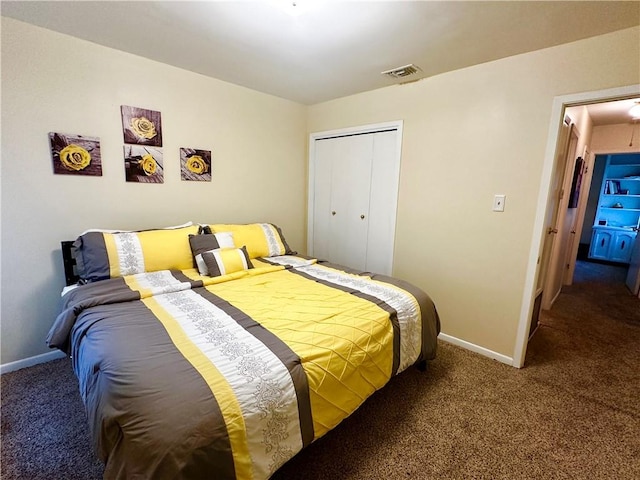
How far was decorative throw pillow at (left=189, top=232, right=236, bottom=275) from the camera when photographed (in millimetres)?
2207

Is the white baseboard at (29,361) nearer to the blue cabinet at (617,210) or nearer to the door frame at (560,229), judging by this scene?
the door frame at (560,229)

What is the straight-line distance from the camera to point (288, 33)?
189cm

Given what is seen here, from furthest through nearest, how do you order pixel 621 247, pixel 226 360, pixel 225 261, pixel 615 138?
1. pixel 621 247
2. pixel 615 138
3. pixel 225 261
4. pixel 226 360

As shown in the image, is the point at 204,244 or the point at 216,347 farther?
the point at 204,244

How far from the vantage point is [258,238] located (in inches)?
108

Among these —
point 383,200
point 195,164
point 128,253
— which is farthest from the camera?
point 383,200

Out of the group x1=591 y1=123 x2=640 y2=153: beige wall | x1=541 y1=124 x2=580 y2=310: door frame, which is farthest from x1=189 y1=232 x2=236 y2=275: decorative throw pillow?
x1=591 y1=123 x2=640 y2=153: beige wall

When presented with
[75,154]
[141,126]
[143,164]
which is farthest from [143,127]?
[75,154]

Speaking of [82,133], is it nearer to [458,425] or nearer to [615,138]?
[458,425]

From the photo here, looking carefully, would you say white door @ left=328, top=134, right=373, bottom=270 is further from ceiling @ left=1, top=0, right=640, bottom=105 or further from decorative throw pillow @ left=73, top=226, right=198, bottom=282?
decorative throw pillow @ left=73, top=226, right=198, bottom=282

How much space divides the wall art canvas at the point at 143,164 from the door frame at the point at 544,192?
3028 millimetres

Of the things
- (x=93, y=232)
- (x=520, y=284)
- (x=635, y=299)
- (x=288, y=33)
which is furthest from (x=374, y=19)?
(x=635, y=299)

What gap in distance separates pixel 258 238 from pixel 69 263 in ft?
4.61

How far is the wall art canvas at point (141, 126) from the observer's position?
2.30 meters
